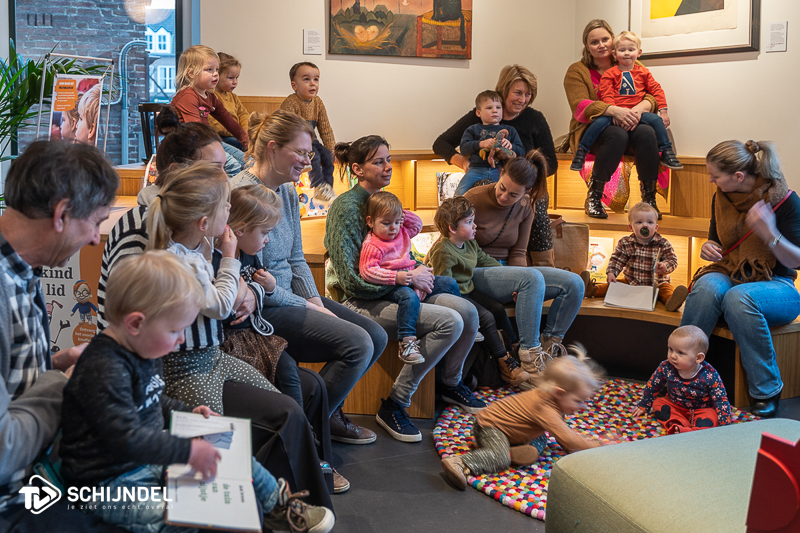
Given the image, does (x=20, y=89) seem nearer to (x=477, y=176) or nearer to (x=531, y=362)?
(x=477, y=176)

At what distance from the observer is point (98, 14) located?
202 inches

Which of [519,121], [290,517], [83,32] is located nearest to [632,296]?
[519,121]

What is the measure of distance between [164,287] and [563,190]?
433cm

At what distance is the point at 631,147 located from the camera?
15.5 ft

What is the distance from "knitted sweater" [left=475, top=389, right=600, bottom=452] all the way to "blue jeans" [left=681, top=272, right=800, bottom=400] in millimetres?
1064

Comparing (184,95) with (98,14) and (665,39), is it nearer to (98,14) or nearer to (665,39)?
(98,14)

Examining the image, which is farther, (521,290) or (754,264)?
(521,290)

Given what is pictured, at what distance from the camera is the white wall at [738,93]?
4418 mm

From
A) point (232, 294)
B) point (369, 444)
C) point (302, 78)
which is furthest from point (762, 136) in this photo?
point (232, 294)

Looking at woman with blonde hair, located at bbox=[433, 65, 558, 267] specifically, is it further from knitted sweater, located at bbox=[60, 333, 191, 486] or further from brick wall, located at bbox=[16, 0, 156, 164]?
knitted sweater, located at bbox=[60, 333, 191, 486]

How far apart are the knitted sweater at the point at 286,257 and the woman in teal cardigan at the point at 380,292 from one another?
252mm

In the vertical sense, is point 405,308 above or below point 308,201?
below

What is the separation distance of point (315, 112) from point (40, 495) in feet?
12.0

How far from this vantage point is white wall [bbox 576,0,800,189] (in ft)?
14.5
